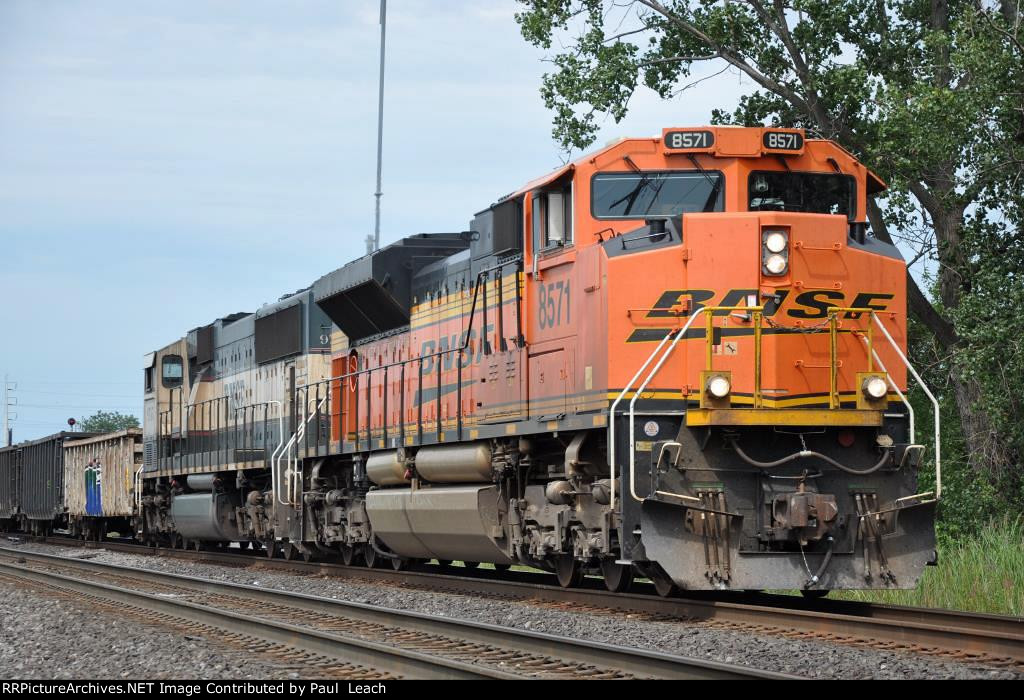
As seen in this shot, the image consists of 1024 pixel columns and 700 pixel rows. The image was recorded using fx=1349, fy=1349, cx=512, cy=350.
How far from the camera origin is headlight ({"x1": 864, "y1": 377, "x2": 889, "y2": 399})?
10594 millimetres

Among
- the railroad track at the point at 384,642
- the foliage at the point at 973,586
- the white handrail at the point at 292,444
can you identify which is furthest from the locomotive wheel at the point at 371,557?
the foliage at the point at 973,586

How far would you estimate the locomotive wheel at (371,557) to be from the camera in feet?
56.1

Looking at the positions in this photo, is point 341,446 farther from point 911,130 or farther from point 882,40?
point 882,40

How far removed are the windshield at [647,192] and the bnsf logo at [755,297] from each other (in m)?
0.89

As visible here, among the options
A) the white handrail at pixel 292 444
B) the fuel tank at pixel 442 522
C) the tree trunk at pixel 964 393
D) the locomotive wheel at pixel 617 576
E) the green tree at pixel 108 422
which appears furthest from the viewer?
the green tree at pixel 108 422

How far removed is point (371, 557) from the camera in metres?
17.2

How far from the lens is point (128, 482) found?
26891 millimetres

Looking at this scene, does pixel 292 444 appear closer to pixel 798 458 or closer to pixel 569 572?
pixel 569 572

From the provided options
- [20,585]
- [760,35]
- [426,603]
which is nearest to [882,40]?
[760,35]

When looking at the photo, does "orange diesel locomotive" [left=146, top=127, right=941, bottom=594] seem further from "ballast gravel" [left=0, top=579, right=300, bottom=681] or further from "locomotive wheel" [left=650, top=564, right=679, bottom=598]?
"ballast gravel" [left=0, top=579, right=300, bottom=681]

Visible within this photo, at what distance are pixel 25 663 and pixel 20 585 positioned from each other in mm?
7681

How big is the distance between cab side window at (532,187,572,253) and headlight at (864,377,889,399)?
109 inches

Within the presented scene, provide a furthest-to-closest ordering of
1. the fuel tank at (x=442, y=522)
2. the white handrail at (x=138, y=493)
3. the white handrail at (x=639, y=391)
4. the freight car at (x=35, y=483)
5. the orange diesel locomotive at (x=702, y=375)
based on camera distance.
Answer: the freight car at (x=35, y=483), the white handrail at (x=138, y=493), the fuel tank at (x=442, y=522), the orange diesel locomotive at (x=702, y=375), the white handrail at (x=639, y=391)

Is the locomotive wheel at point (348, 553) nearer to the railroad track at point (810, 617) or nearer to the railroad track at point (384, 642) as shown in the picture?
the railroad track at point (810, 617)
